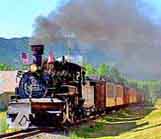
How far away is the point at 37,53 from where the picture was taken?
19.2 m

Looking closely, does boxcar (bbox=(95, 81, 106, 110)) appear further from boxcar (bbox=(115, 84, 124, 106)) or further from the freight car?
boxcar (bbox=(115, 84, 124, 106))

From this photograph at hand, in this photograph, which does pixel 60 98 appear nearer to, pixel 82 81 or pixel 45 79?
pixel 45 79

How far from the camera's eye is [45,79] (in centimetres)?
1950

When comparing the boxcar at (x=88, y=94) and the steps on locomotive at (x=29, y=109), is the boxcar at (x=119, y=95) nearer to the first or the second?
the boxcar at (x=88, y=94)

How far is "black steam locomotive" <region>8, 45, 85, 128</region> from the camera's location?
18938mm

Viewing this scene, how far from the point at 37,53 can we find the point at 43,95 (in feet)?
6.04

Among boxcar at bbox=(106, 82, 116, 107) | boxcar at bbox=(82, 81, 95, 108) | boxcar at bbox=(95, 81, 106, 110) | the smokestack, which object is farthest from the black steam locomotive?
boxcar at bbox=(106, 82, 116, 107)

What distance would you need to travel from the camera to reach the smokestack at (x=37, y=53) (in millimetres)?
19125

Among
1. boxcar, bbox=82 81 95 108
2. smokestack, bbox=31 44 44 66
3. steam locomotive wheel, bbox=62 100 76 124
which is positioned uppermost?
smokestack, bbox=31 44 44 66

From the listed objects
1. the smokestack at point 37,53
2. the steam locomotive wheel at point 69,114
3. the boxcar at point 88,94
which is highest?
the smokestack at point 37,53

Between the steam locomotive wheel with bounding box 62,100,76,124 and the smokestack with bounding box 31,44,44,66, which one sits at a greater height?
the smokestack with bounding box 31,44,44,66

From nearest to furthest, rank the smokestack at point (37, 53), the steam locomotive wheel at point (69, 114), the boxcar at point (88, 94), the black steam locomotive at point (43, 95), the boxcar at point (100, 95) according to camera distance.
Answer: the black steam locomotive at point (43, 95)
the smokestack at point (37, 53)
the steam locomotive wheel at point (69, 114)
the boxcar at point (88, 94)
the boxcar at point (100, 95)

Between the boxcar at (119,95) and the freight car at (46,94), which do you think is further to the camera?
the boxcar at (119,95)

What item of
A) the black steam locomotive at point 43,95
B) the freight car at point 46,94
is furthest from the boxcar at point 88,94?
the black steam locomotive at point 43,95
